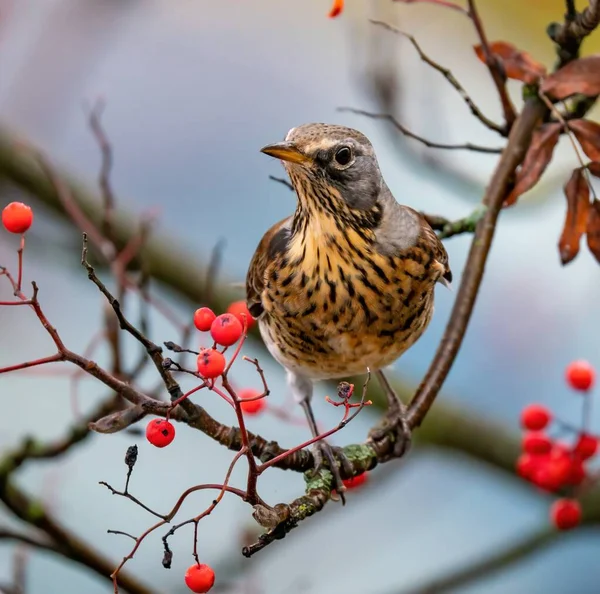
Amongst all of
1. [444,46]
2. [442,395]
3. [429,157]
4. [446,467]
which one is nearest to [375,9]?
[429,157]

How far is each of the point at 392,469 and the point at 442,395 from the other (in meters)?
0.68

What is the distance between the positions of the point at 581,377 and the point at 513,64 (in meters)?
0.69

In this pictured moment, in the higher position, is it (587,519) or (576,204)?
(576,204)

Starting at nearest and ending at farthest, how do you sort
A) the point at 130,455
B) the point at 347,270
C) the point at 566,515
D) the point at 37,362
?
the point at 37,362 → the point at 130,455 → the point at 347,270 → the point at 566,515

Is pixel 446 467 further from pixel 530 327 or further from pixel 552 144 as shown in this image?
pixel 552 144

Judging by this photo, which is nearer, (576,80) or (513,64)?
(576,80)

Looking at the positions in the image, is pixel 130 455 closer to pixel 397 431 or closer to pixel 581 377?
pixel 397 431

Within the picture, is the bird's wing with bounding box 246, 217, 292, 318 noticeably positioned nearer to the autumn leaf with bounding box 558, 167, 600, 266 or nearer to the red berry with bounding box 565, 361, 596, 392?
the autumn leaf with bounding box 558, 167, 600, 266

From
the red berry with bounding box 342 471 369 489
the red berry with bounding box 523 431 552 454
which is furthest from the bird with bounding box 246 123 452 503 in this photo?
the red berry with bounding box 523 431 552 454

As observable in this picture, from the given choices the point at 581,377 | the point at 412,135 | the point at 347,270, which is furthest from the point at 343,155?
the point at 581,377

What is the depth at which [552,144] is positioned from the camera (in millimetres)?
1687

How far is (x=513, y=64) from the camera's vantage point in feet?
5.85

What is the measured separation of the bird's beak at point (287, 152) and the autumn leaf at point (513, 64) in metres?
0.41

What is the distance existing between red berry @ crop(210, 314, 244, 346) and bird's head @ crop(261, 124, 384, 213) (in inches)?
24.1
